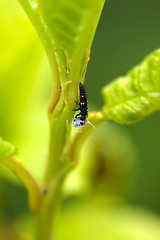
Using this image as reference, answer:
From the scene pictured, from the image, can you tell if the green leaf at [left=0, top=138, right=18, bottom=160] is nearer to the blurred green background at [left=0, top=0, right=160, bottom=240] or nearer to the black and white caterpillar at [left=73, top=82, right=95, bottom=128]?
the black and white caterpillar at [left=73, top=82, right=95, bottom=128]

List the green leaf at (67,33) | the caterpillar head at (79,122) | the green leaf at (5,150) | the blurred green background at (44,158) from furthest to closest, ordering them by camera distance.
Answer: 1. the blurred green background at (44,158)
2. the caterpillar head at (79,122)
3. the green leaf at (5,150)
4. the green leaf at (67,33)

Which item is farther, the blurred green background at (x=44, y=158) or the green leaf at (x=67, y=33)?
the blurred green background at (x=44, y=158)

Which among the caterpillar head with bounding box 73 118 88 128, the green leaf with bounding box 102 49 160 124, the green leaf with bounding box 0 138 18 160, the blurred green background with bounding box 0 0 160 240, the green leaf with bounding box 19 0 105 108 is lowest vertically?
the blurred green background with bounding box 0 0 160 240

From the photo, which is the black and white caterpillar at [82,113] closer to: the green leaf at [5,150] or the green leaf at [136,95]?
the green leaf at [136,95]

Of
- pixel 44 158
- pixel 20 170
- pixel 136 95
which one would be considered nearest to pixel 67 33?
pixel 136 95

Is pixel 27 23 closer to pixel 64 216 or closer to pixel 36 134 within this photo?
pixel 36 134

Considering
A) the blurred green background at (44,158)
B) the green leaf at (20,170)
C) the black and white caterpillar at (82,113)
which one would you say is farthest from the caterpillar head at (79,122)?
the blurred green background at (44,158)

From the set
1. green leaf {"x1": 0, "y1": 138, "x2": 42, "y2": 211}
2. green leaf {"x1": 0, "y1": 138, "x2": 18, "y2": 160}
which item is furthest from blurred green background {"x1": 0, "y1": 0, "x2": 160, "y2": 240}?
green leaf {"x1": 0, "y1": 138, "x2": 18, "y2": 160}

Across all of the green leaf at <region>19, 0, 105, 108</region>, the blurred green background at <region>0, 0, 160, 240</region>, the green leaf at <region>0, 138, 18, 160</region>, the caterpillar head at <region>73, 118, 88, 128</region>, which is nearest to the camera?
the green leaf at <region>19, 0, 105, 108</region>

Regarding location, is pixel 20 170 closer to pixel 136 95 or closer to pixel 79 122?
pixel 79 122
